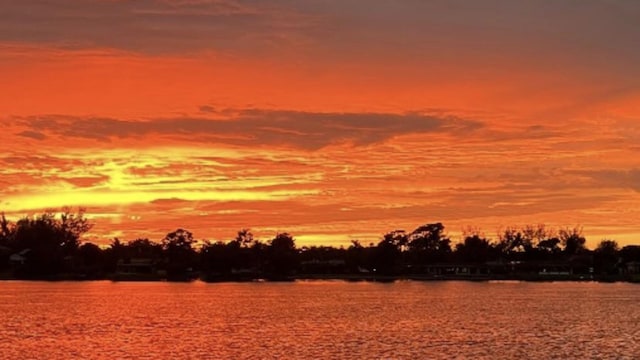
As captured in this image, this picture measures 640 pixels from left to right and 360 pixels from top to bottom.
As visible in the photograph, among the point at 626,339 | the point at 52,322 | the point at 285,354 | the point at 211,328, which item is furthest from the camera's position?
the point at 52,322

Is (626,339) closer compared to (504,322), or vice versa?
(626,339)

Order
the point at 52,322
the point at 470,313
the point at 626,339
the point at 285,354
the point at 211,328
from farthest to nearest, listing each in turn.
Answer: the point at 470,313, the point at 52,322, the point at 211,328, the point at 626,339, the point at 285,354

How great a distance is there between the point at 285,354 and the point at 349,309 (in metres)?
55.4

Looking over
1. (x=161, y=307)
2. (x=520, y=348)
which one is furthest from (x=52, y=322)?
(x=520, y=348)

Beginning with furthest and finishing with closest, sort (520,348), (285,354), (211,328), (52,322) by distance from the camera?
(52,322) < (211,328) < (520,348) < (285,354)

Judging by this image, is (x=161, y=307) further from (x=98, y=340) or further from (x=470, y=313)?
(x=98, y=340)

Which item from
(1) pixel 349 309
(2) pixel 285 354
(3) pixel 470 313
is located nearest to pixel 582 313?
(3) pixel 470 313

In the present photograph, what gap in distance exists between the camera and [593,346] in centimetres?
7081

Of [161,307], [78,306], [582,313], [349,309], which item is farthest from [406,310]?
[78,306]

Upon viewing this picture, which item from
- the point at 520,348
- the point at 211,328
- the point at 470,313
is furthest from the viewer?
the point at 470,313

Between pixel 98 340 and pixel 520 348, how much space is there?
32.5 m

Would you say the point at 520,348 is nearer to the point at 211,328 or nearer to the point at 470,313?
A: the point at 211,328

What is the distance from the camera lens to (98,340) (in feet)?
242

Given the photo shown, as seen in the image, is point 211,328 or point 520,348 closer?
point 520,348
